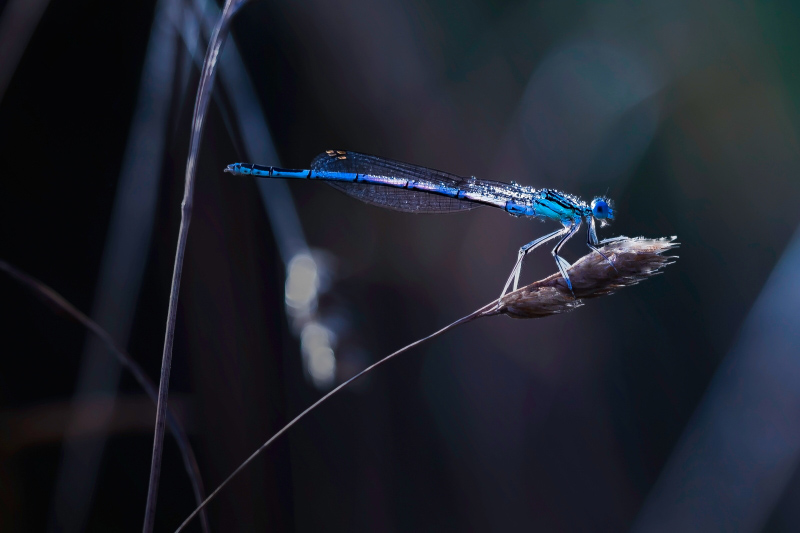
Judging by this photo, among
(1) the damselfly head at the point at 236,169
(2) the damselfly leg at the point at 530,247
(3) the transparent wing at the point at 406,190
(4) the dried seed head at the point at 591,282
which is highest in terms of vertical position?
(3) the transparent wing at the point at 406,190

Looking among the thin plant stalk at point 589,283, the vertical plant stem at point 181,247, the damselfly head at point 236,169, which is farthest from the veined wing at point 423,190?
the vertical plant stem at point 181,247

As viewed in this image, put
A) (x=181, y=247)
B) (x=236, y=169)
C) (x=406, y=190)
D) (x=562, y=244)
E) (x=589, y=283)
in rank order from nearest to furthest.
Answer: (x=181, y=247)
(x=589, y=283)
(x=236, y=169)
(x=562, y=244)
(x=406, y=190)

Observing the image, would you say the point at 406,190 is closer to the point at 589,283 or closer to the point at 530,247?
the point at 530,247

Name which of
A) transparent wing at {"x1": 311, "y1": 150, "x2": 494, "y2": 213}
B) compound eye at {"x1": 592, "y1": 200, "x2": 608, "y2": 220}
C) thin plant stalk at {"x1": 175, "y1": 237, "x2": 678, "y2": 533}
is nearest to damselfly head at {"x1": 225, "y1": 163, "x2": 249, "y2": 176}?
transparent wing at {"x1": 311, "y1": 150, "x2": 494, "y2": 213}

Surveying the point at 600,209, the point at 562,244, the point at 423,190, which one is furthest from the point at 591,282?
the point at 423,190

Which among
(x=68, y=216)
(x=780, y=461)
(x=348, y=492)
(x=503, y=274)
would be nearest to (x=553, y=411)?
(x=503, y=274)

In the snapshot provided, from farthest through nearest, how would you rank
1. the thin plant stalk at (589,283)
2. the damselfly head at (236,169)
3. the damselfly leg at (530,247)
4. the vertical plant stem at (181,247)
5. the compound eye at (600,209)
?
the compound eye at (600,209)
the damselfly leg at (530,247)
the damselfly head at (236,169)
the thin plant stalk at (589,283)
the vertical plant stem at (181,247)

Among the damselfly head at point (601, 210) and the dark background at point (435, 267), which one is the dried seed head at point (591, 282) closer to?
the dark background at point (435, 267)
